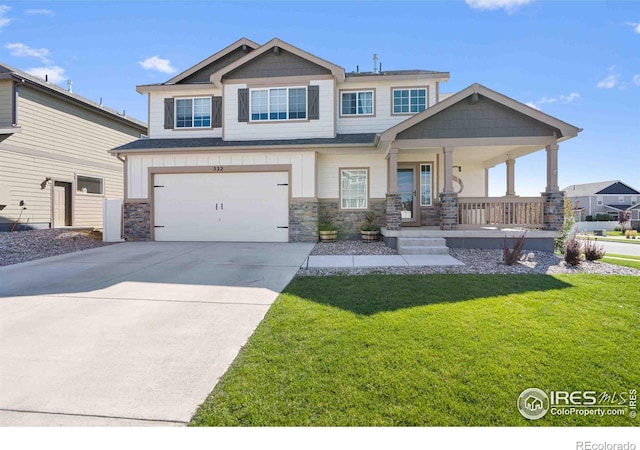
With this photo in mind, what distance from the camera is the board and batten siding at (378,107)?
12180 millimetres

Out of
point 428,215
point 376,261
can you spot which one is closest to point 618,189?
point 428,215

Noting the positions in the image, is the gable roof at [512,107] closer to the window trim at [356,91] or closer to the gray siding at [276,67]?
the window trim at [356,91]

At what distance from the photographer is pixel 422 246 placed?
8.73m

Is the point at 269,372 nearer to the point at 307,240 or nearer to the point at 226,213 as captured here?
the point at 307,240

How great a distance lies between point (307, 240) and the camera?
36.8ft

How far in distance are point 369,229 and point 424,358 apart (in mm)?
8481

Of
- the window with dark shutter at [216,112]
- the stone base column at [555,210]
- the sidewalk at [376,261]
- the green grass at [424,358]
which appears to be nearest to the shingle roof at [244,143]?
the window with dark shutter at [216,112]

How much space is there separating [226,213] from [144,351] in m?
8.74

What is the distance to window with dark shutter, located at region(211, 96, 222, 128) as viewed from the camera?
42.2 feet

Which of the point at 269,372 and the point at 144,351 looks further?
the point at 144,351

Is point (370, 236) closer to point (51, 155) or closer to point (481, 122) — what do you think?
point (481, 122)

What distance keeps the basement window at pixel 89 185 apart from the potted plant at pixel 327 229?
41.5 feet

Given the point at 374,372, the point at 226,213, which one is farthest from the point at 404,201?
the point at 374,372

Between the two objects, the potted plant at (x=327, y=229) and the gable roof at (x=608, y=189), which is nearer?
the potted plant at (x=327, y=229)
